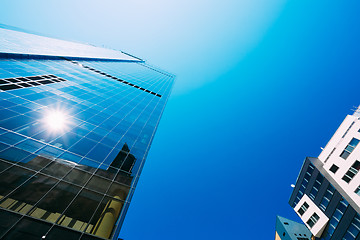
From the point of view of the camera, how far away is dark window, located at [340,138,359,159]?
2856 cm

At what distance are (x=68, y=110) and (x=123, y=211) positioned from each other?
15.7 metres

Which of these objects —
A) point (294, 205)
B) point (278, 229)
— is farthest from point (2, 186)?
point (278, 229)

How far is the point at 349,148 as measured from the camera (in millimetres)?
29281

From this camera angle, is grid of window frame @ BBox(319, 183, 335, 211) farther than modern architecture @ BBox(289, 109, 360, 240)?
Yes

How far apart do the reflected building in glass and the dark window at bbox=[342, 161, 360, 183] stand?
1262 inches

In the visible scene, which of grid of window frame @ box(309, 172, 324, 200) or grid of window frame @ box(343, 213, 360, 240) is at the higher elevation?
grid of window frame @ box(309, 172, 324, 200)

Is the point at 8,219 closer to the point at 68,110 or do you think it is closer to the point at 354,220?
the point at 68,110

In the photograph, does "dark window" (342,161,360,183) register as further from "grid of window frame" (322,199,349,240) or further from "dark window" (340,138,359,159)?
"grid of window frame" (322,199,349,240)

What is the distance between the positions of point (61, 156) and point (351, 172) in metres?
40.0

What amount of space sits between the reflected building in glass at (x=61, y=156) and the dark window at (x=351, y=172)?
32.1m

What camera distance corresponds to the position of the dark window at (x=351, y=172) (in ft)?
87.7

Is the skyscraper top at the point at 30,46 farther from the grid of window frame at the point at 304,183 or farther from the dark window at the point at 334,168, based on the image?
the grid of window frame at the point at 304,183

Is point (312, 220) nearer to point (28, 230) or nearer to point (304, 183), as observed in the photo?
point (304, 183)

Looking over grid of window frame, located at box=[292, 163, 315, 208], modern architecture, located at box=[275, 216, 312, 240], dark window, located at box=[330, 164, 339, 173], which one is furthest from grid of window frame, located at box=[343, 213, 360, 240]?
modern architecture, located at box=[275, 216, 312, 240]
